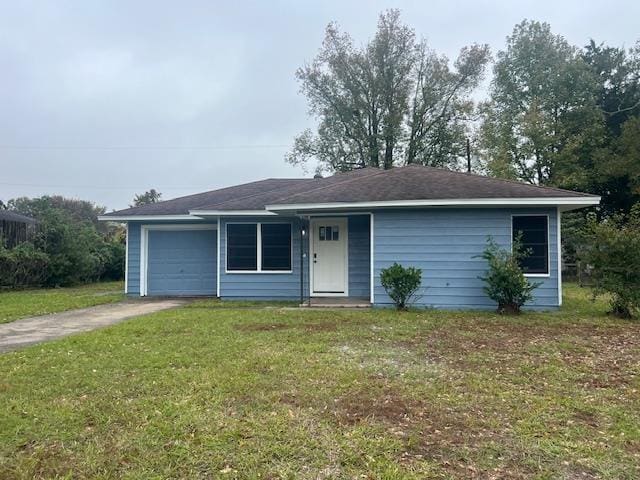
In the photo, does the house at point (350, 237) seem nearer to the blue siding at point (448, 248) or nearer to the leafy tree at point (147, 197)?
the blue siding at point (448, 248)

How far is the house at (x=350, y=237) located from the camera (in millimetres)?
9766

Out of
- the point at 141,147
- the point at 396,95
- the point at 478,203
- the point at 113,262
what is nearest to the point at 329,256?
the point at 478,203

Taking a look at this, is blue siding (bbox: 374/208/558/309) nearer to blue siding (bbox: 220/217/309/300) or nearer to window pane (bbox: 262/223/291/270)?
blue siding (bbox: 220/217/309/300)

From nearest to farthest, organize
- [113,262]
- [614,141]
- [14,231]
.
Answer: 1. [14,231]
2. [113,262]
3. [614,141]

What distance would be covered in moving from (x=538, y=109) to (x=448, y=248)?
18.7m

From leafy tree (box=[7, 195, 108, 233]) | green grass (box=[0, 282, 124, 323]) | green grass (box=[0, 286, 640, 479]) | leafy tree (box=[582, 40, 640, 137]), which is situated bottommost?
green grass (box=[0, 286, 640, 479])

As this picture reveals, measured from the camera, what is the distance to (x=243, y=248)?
11.9 meters

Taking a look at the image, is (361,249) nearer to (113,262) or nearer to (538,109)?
(113,262)

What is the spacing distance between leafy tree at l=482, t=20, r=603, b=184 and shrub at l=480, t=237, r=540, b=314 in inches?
627

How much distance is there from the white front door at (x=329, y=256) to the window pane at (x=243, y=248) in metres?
1.60

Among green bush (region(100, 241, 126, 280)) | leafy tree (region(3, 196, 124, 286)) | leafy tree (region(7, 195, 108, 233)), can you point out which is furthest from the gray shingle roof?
leafy tree (region(7, 195, 108, 233))

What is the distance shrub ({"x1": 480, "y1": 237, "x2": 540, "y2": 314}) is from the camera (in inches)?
355

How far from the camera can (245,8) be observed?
15.1m

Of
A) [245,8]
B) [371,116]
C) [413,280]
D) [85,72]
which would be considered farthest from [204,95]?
[413,280]
